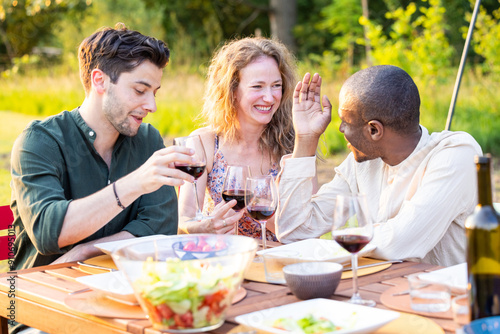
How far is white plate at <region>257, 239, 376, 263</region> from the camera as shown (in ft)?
6.47

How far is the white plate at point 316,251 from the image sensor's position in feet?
6.47

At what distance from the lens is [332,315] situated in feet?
4.82

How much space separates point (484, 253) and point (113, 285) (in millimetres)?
1034

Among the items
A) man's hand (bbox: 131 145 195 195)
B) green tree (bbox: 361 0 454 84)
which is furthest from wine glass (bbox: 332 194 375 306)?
green tree (bbox: 361 0 454 84)

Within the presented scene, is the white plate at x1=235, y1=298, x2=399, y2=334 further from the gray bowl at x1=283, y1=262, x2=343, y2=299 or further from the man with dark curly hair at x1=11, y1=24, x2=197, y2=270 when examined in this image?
the man with dark curly hair at x1=11, y1=24, x2=197, y2=270

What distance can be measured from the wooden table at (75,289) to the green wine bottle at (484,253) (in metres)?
0.18

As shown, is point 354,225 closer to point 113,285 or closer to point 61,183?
point 113,285

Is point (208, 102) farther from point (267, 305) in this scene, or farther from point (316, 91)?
point (267, 305)

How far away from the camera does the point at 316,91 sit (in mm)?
2799

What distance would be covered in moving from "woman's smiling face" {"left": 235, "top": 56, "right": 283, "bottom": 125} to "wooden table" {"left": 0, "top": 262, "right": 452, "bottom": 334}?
4.91 ft

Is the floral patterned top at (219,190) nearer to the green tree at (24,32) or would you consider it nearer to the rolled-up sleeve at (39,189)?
the rolled-up sleeve at (39,189)

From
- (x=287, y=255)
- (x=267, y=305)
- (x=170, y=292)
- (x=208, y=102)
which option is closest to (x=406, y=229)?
(x=287, y=255)

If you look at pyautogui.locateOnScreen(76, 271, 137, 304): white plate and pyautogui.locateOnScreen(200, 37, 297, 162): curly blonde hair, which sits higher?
pyautogui.locateOnScreen(200, 37, 297, 162): curly blonde hair

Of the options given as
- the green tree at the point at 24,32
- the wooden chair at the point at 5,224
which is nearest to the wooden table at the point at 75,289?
the wooden chair at the point at 5,224
